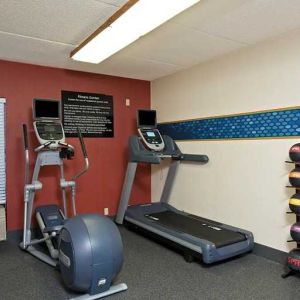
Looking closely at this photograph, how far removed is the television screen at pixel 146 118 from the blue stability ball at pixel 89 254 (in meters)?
2.44

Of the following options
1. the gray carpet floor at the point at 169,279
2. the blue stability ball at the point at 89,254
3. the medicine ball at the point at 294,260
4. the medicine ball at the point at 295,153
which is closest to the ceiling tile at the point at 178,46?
the medicine ball at the point at 295,153

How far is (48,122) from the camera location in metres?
4.03

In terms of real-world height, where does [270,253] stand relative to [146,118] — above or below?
below

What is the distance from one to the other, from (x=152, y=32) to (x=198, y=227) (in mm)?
2450

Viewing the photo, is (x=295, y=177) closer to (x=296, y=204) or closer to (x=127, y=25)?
(x=296, y=204)

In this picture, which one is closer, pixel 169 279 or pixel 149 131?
pixel 169 279

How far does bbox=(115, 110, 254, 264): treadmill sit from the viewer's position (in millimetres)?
3333

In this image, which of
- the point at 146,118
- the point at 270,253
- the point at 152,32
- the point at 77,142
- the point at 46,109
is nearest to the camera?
the point at 152,32

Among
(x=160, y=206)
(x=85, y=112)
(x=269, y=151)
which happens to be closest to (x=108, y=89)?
(x=85, y=112)

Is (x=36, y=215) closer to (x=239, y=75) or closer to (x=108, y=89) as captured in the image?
(x=108, y=89)

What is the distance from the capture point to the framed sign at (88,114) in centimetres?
467

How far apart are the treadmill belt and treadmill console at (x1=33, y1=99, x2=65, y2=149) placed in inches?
69.3

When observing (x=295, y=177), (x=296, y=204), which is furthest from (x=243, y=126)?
(x=296, y=204)

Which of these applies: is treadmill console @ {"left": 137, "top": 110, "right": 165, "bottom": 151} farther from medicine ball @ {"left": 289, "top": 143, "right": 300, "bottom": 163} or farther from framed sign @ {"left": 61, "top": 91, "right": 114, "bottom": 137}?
medicine ball @ {"left": 289, "top": 143, "right": 300, "bottom": 163}
